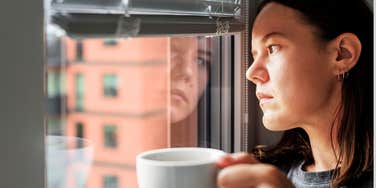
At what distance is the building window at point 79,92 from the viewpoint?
2.63 feet

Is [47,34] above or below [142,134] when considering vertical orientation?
above

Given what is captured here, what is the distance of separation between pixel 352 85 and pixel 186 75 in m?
0.28

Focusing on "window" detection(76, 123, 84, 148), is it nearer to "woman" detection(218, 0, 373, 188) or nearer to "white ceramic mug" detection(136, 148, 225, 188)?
"white ceramic mug" detection(136, 148, 225, 188)

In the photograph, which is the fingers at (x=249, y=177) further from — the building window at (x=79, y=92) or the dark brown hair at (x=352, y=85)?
→ the building window at (x=79, y=92)

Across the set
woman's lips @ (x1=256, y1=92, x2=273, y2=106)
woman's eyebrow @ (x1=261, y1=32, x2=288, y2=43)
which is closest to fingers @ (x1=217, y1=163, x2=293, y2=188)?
woman's lips @ (x1=256, y1=92, x2=273, y2=106)

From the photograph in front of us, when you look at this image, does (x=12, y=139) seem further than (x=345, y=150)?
No

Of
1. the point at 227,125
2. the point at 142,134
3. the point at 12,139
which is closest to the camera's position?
the point at 12,139

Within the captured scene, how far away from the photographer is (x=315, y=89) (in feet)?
2.86

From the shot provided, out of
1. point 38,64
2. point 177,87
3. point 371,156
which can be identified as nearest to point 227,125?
point 177,87

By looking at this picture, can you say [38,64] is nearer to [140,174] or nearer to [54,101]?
[54,101]

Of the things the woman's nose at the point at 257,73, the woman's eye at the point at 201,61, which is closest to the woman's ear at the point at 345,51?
the woman's nose at the point at 257,73

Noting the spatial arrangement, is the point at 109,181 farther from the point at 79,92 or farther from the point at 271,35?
the point at 271,35

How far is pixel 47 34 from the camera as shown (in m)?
0.76

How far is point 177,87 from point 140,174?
0.16m
